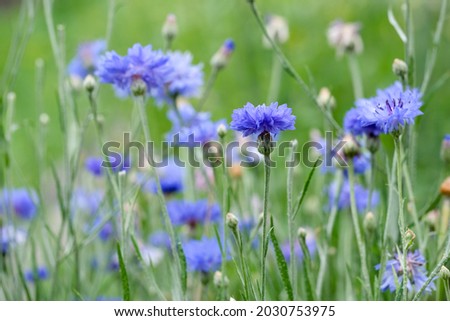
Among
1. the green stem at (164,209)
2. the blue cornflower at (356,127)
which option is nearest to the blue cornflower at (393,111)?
the blue cornflower at (356,127)

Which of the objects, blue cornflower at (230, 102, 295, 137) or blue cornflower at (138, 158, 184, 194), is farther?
blue cornflower at (138, 158, 184, 194)

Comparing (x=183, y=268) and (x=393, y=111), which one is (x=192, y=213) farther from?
(x=393, y=111)

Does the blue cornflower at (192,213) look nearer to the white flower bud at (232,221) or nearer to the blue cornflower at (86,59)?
the blue cornflower at (86,59)

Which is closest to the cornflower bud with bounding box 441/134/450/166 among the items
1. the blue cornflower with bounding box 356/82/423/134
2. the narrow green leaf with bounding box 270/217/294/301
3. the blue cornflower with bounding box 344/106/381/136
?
the blue cornflower with bounding box 344/106/381/136

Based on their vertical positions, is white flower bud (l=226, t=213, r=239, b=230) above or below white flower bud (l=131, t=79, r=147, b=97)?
below

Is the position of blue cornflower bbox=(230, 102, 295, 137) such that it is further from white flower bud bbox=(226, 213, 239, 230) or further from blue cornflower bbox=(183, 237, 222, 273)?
blue cornflower bbox=(183, 237, 222, 273)
